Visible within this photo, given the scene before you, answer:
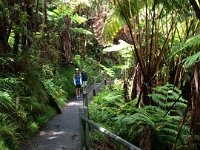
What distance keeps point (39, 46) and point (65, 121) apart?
10.8 ft

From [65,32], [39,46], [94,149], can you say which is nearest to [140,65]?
[94,149]

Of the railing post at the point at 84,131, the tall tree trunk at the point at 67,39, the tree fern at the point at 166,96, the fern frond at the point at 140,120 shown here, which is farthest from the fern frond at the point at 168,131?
the tall tree trunk at the point at 67,39

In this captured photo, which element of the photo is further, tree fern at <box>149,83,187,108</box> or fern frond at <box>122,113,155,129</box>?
tree fern at <box>149,83,187,108</box>

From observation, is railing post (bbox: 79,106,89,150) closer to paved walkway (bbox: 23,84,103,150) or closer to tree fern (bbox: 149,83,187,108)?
tree fern (bbox: 149,83,187,108)

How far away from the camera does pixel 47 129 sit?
28.2 feet

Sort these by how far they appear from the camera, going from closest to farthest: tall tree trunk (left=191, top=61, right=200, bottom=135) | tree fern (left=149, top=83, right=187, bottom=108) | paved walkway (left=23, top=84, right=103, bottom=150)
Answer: tall tree trunk (left=191, top=61, right=200, bottom=135) < tree fern (left=149, top=83, right=187, bottom=108) < paved walkway (left=23, top=84, right=103, bottom=150)

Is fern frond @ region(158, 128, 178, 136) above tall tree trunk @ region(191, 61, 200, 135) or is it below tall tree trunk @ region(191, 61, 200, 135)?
below

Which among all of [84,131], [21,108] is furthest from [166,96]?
[21,108]

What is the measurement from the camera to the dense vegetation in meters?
4.88

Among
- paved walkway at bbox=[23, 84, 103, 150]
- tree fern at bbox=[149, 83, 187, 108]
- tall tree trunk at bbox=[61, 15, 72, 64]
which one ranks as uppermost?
tall tree trunk at bbox=[61, 15, 72, 64]

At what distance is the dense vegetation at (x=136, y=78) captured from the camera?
488 centimetres

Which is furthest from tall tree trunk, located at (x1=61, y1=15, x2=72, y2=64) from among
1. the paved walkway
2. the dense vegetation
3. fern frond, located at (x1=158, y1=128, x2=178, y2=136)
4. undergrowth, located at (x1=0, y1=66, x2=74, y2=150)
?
fern frond, located at (x1=158, y1=128, x2=178, y2=136)

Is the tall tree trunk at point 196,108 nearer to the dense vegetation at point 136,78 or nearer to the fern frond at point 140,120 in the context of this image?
the dense vegetation at point 136,78

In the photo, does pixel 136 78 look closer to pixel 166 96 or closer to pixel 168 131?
pixel 166 96
